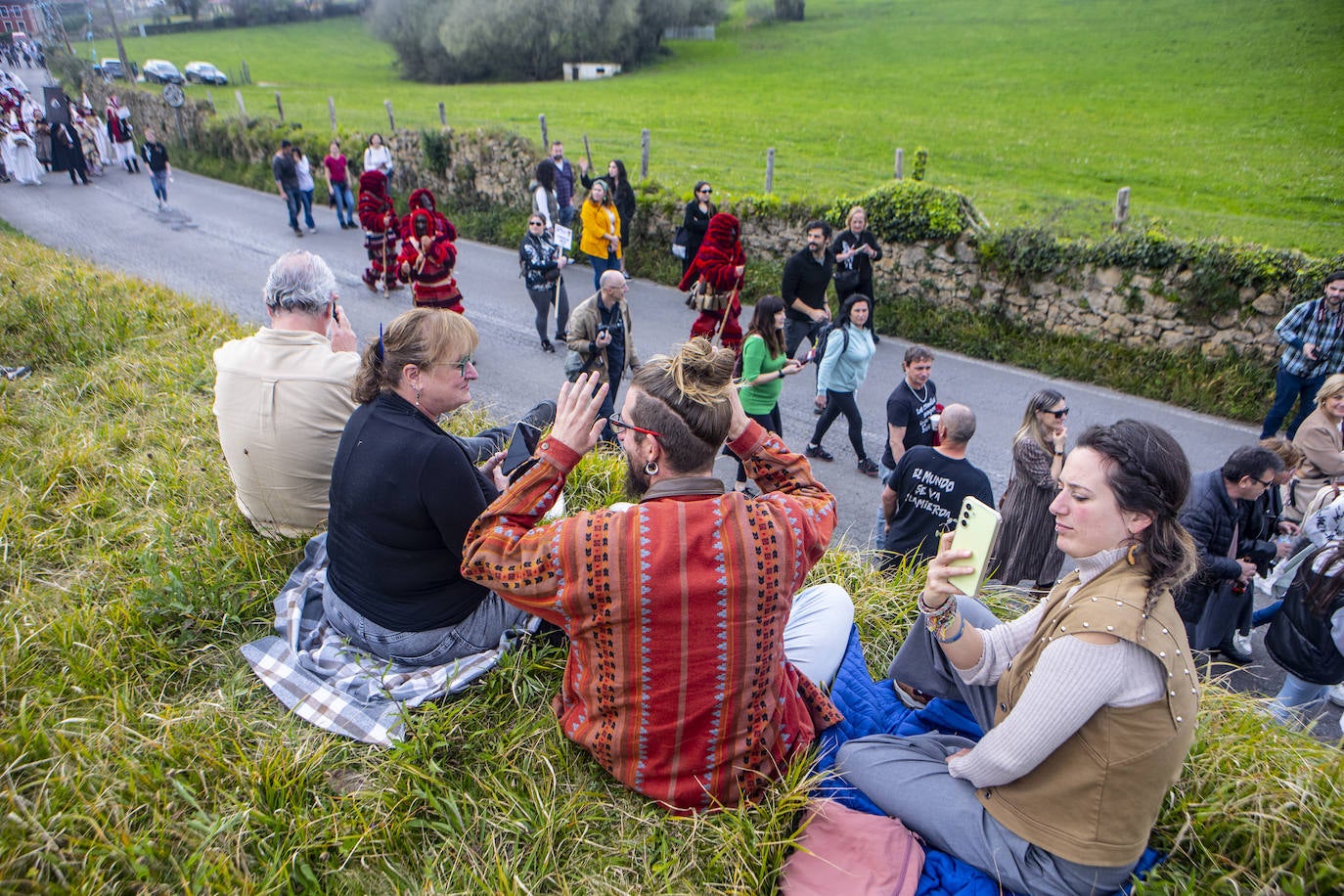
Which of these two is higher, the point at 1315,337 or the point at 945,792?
the point at 945,792

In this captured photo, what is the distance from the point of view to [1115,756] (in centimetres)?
199

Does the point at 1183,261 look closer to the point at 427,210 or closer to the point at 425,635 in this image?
the point at 427,210

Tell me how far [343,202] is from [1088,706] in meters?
17.3

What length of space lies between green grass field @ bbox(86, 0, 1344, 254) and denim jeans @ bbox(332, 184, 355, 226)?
21.2 ft

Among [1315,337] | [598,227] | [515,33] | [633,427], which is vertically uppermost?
[515,33]

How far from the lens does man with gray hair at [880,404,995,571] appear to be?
439cm

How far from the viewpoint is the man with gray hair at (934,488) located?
4.39 metres

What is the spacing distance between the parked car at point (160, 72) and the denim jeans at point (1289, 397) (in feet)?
132

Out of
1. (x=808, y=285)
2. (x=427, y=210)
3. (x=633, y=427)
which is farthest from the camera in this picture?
(x=427, y=210)

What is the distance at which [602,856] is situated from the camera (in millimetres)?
2283

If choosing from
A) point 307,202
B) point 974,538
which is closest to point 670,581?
point 974,538

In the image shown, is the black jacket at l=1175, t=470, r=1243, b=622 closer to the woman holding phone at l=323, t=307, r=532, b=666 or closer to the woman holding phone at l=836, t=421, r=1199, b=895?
the woman holding phone at l=836, t=421, r=1199, b=895

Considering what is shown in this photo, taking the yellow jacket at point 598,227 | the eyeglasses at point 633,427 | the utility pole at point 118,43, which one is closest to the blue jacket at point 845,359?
the eyeglasses at point 633,427

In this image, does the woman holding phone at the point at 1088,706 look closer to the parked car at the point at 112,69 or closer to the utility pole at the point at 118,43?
the utility pole at the point at 118,43
